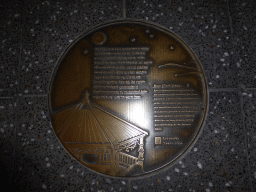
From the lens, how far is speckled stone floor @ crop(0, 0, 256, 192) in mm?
917

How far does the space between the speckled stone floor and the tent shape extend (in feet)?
0.39

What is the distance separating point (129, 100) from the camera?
3.13ft

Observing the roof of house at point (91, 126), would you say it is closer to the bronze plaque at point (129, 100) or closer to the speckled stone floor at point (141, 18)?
the bronze plaque at point (129, 100)

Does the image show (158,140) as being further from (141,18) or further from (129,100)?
(141,18)

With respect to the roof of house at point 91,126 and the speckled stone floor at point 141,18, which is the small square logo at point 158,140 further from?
the speckled stone floor at point 141,18

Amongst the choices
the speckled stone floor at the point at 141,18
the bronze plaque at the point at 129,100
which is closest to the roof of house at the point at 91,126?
the bronze plaque at the point at 129,100

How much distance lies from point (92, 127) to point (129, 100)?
11.0 inches

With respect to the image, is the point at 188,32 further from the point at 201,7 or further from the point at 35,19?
the point at 35,19

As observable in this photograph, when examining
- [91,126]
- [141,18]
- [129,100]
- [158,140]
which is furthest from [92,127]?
[141,18]

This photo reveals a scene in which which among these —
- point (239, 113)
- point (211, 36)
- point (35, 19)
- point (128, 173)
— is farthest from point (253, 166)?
point (35, 19)

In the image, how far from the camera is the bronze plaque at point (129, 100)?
35.8 inches

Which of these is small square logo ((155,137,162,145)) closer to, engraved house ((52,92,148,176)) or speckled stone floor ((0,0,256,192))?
engraved house ((52,92,148,176))

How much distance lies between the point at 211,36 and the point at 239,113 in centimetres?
54

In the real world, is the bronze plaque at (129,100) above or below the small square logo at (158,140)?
above
